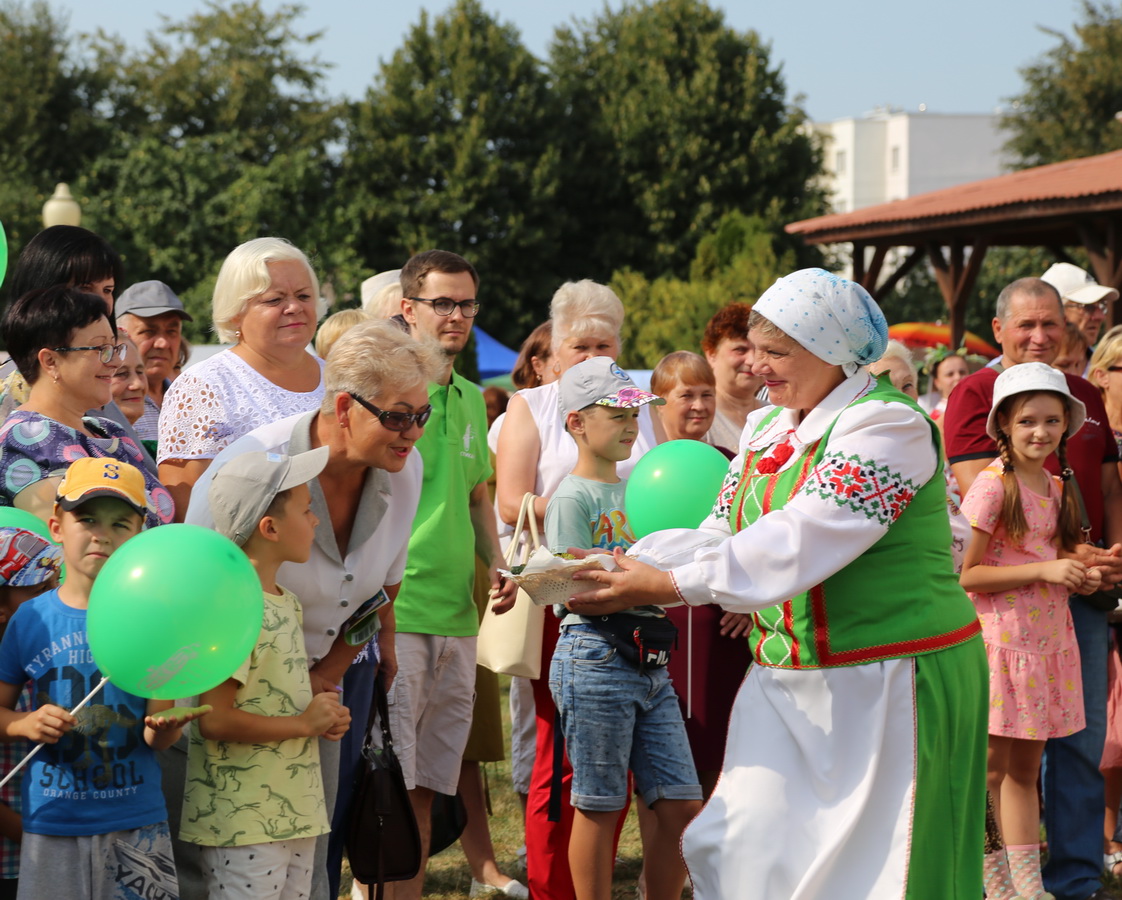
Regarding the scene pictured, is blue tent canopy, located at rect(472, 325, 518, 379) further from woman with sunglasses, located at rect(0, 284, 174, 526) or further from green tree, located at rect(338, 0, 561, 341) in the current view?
woman with sunglasses, located at rect(0, 284, 174, 526)

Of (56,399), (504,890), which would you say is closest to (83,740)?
(56,399)

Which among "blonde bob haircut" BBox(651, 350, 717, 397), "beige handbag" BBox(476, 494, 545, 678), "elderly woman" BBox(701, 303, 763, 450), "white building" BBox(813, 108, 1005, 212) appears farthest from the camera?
"white building" BBox(813, 108, 1005, 212)

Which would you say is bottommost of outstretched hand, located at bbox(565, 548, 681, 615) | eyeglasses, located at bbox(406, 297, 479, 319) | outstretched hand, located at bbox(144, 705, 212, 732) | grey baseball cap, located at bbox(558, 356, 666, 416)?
outstretched hand, located at bbox(144, 705, 212, 732)

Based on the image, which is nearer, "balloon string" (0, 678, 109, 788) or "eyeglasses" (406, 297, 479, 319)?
"balloon string" (0, 678, 109, 788)

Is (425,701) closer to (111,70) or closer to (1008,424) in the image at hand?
(1008,424)

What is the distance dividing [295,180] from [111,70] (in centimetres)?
917

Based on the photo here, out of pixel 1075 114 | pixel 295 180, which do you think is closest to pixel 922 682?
pixel 295 180

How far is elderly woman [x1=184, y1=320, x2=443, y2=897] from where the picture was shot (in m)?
3.31

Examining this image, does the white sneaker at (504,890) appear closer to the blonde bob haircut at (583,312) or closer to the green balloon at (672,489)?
the green balloon at (672,489)

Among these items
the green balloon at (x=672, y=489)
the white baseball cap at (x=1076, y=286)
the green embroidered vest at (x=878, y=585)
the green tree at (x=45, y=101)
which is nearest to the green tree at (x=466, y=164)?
the green tree at (x=45, y=101)

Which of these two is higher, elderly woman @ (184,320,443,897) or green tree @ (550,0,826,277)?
green tree @ (550,0,826,277)

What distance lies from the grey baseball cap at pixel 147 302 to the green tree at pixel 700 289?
22466mm

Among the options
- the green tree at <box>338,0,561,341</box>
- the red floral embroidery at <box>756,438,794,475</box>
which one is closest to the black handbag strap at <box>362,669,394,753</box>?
the red floral embroidery at <box>756,438,794,475</box>

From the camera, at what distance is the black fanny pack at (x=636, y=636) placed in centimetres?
412
